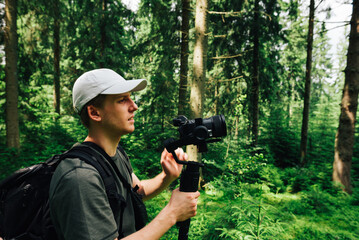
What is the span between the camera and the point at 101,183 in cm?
130

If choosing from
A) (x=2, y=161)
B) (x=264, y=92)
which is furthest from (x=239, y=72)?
(x=2, y=161)

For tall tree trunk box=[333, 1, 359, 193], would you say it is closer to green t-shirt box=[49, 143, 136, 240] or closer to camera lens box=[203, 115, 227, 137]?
camera lens box=[203, 115, 227, 137]

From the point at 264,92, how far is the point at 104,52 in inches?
353

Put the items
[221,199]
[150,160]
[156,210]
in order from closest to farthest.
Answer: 1. [156,210]
2. [221,199]
3. [150,160]

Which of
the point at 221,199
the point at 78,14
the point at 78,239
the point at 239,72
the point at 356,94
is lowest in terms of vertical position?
the point at 221,199

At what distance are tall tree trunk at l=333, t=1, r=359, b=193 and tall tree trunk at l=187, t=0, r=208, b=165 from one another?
4.64 meters

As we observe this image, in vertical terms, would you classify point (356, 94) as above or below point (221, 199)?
above

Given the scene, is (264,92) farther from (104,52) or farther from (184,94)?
(104,52)

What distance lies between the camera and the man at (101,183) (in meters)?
1.14

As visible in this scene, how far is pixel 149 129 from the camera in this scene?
11.0m

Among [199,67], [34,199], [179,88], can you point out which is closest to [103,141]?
[34,199]

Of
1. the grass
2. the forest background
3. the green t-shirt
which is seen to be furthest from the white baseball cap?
the forest background

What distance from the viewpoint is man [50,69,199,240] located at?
1.14 metres

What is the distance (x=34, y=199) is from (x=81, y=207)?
41 cm
